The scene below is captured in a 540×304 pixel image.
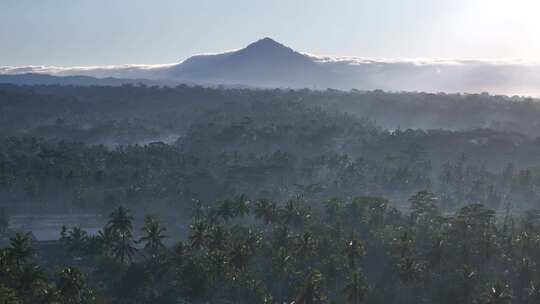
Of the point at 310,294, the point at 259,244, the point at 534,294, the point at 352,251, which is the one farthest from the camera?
the point at 259,244

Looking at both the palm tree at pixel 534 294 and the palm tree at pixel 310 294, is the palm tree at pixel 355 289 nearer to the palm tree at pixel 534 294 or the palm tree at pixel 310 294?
the palm tree at pixel 310 294

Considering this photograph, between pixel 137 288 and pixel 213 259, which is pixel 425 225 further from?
A: pixel 137 288

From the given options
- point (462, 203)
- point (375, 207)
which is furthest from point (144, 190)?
point (462, 203)

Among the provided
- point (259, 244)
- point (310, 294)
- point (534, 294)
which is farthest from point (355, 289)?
point (534, 294)

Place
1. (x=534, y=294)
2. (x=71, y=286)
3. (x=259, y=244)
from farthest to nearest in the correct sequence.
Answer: (x=259, y=244) < (x=534, y=294) < (x=71, y=286)

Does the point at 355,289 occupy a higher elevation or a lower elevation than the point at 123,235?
lower

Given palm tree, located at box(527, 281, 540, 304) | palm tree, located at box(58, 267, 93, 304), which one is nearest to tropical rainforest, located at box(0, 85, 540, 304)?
palm tree, located at box(58, 267, 93, 304)

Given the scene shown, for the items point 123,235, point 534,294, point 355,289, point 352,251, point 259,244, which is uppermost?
point 352,251

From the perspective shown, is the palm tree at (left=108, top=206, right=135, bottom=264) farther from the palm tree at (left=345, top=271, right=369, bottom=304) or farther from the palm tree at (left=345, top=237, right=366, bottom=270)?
the palm tree at (left=345, top=271, right=369, bottom=304)

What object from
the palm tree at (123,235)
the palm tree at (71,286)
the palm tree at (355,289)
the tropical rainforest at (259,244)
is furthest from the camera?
the palm tree at (123,235)

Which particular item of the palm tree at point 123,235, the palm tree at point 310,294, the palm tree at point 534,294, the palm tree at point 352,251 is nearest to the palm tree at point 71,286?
the palm tree at point 123,235

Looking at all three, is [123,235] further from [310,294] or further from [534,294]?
[534,294]
